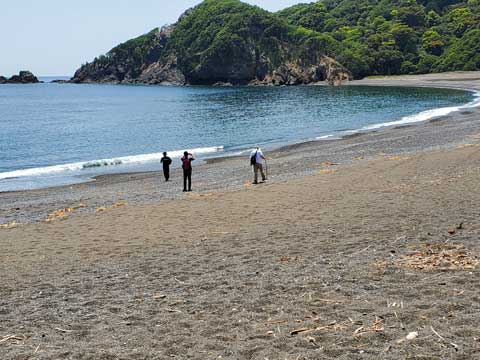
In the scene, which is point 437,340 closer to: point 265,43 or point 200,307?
point 200,307

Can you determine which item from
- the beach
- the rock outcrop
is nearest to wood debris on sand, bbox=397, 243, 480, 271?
the beach

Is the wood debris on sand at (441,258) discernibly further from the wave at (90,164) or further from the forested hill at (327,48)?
the forested hill at (327,48)

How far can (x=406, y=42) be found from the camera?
16938 cm

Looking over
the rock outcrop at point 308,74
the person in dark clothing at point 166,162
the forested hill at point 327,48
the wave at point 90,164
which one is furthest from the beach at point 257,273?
the rock outcrop at point 308,74

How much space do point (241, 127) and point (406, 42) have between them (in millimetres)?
126651

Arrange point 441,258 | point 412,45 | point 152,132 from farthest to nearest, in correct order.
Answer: point 412,45 < point 152,132 < point 441,258

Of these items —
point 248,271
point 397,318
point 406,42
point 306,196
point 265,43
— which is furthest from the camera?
point 265,43

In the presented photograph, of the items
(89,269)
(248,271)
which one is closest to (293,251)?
(248,271)

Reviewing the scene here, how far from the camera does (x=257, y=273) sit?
1015 centimetres

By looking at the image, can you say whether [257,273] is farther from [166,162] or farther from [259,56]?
[259,56]

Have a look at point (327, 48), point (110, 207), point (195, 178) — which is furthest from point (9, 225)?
point (327, 48)

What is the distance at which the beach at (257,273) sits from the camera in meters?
7.03

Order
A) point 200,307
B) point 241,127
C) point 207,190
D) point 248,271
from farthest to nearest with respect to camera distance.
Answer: point 241,127 < point 207,190 < point 248,271 < point 200,307

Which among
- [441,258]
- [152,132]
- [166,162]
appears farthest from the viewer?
[152,132]
